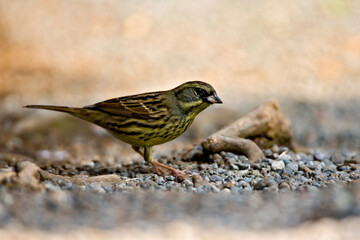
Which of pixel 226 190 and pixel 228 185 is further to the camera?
pixel 228 185

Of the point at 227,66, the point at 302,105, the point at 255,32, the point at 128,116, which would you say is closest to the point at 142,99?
the point at 128,116

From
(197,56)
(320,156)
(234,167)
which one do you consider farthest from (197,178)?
(197,56)

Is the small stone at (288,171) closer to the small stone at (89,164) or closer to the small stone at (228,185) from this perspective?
the small stone at (228,185)

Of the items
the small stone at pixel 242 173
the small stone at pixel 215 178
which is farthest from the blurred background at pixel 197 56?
the small stone at pixel 215 178

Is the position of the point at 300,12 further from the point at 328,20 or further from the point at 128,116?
the point at 128,116

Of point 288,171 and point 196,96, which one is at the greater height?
point 196,96

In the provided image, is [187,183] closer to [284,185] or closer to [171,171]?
[171,171]

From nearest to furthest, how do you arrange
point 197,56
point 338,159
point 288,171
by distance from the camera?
point 288,171 → point 338,159 → point 197,56

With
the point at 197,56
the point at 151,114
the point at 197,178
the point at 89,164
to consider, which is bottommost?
the point at 89,164

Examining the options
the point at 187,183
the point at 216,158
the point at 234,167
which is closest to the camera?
the point at 187,183
